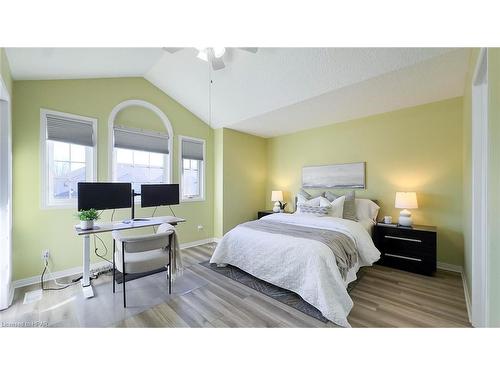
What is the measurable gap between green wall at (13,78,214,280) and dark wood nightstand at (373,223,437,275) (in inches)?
149

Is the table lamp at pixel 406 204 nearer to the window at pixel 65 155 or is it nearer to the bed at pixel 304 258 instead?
the bed at pixel 304 258

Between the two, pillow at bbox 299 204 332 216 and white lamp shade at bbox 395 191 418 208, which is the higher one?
white lamp shade at bbox 395 191 418 208

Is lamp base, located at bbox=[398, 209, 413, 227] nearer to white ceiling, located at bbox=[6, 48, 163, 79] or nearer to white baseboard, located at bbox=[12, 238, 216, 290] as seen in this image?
white ceiling, located at bbox=[6, 48, 163, 79]

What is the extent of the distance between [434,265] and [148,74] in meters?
5.06

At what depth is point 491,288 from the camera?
123cm

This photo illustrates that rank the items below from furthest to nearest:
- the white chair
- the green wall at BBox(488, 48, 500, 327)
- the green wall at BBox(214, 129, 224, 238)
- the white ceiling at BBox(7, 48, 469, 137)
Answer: the green wall at BBox(214, 129, 224, 238), the white ceiling at BBox(7, 48, 469, 137), the white chair, the green wall at BBox(488, 48, 500, 327)

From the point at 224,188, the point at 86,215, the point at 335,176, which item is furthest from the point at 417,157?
the point at 86,215

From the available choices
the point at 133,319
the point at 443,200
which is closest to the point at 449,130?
the point at 443,200

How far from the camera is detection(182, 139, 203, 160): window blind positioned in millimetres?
3932

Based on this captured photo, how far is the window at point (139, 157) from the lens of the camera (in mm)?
3186

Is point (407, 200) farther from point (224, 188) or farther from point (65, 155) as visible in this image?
point (65, 155)

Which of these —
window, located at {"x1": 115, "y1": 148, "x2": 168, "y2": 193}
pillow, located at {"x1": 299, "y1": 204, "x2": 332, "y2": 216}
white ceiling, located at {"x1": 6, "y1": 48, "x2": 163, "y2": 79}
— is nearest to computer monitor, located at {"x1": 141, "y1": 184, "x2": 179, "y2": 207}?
window, located at {"x1": 115, "y1": 148, "x2": 168, "y2": 193}

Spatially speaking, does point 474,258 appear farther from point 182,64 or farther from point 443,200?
point 182,64

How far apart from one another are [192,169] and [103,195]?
1832 mm
